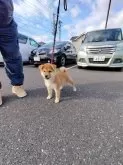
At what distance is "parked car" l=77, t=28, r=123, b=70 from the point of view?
749 centimetres

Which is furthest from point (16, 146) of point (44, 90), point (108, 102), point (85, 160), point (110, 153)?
point (44, 90)

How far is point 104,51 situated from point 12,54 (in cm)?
498

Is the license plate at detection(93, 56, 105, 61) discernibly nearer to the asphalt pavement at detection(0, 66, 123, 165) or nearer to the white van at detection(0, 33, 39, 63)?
the white van at detection(0, 33, 39, 63)

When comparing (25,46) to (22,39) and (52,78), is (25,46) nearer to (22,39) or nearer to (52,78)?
(22,39)

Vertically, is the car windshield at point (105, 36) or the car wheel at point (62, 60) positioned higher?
the car windshield at point (105, 36)

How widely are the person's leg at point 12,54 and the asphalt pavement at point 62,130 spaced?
0.77 feet

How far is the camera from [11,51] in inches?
128

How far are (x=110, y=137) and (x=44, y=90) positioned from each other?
2032 mm

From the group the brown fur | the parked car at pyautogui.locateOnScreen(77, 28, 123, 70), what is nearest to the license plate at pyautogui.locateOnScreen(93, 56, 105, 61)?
the parked car at pyautogui.locateOnScreen(77, 28, 123, 70)

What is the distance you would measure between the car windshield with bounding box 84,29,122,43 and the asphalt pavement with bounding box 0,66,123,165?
5.22m

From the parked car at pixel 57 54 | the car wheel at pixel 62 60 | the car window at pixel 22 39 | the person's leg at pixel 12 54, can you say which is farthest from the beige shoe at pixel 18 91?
the car window at pixel 22 39

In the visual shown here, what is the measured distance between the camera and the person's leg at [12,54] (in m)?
3.15

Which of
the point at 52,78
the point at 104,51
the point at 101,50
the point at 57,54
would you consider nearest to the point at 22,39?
the point at 57,54

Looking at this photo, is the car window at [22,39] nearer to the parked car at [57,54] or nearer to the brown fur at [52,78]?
the parked car at [57,54]
